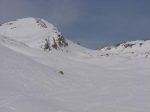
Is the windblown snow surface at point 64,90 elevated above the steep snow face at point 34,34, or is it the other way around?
the steep snow face at point 34,34

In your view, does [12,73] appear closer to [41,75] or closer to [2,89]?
[41,75]

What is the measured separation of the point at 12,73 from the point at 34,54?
16.9 meters

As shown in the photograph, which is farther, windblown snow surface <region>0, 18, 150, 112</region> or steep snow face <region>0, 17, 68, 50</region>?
steep snow face <region>0, 17, 68, 50</region>

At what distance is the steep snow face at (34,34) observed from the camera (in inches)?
1871

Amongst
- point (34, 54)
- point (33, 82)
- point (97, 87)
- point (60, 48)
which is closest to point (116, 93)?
point (97, 87)

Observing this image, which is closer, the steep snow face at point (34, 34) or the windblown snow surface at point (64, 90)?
the windblown snow surface at point (64, 90)

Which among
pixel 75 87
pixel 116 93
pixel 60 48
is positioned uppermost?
pixel 60 48

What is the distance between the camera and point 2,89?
16344mm

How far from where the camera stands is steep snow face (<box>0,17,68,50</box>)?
47531mm

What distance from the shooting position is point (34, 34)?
51875mm

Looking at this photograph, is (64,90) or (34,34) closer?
(64,90)

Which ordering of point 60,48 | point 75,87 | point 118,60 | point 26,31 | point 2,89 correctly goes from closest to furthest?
1. point 2,89
2. point 75,87
3. point 118,60
4. point 60,48
5. point 26,31

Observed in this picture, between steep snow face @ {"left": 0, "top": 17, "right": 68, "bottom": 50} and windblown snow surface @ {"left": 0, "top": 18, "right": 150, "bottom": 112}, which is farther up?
steep snow face @ {"left": 0, "top": 17, "right": 68, "bottom": 50}

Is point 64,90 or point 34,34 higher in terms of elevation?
point 34,34
